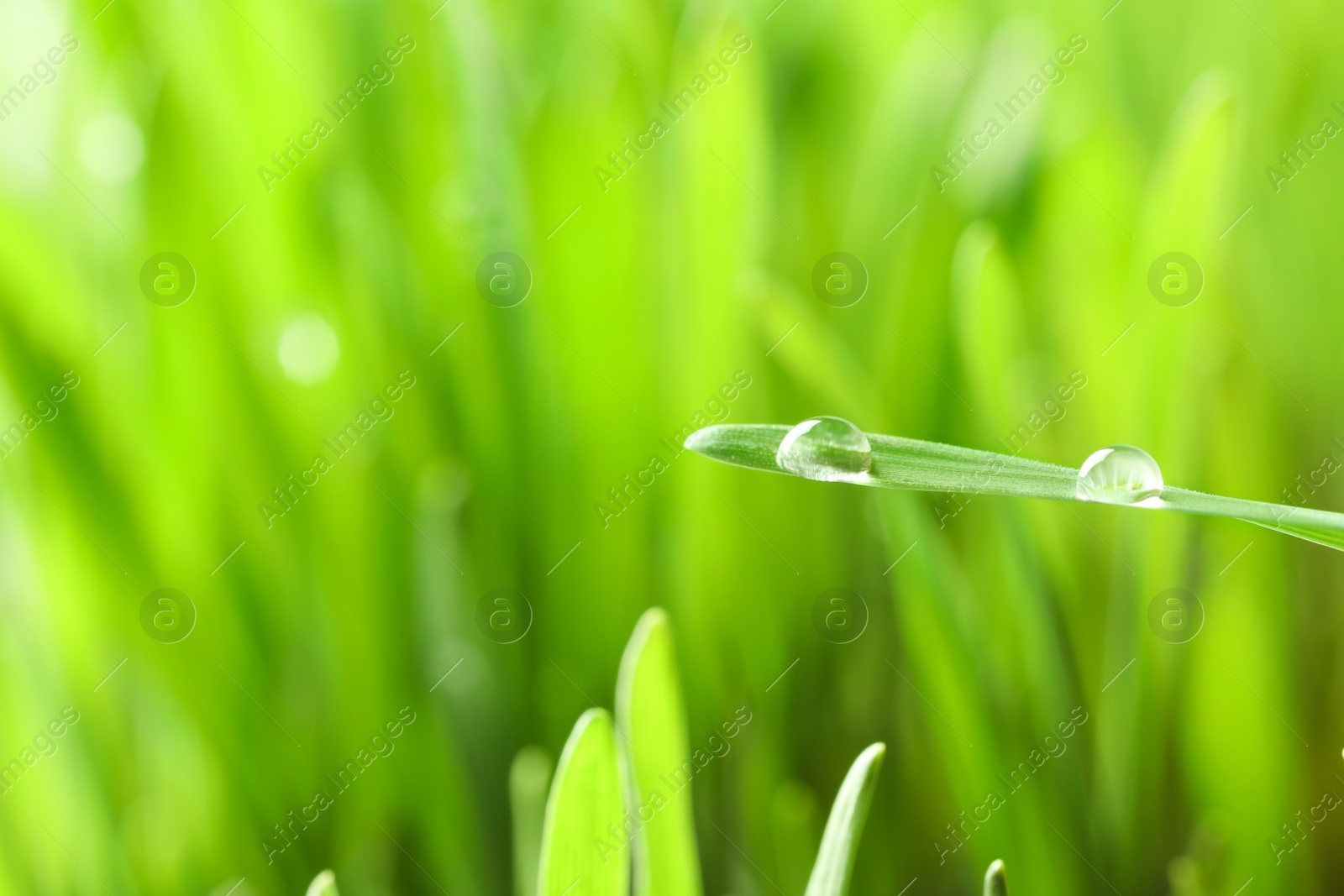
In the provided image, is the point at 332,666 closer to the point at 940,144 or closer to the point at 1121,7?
the point at 940,144

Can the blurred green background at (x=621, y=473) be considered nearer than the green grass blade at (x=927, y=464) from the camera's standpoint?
No

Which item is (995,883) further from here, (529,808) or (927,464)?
(529,808)

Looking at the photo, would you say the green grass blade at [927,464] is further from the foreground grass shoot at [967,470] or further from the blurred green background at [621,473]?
the blurred green background at [621,473]

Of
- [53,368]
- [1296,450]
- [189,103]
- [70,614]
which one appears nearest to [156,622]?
[70,614]

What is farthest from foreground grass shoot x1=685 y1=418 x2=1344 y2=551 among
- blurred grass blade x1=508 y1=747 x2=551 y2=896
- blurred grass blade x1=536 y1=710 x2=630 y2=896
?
blurred grass blade x1=508 y1=747 x2=551 y2=896

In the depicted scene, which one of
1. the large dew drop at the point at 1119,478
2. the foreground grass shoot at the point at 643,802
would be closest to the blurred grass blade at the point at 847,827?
the foreground grass shoot at the point at 643,802

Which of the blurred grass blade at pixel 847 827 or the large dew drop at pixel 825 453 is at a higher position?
the large dew drop at pixel 825 453

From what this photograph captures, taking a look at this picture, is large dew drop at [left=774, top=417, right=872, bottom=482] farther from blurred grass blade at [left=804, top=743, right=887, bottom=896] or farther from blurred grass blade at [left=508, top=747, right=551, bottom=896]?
blurred grass blade at [left=508, top=747, right=551, bottom=896]
